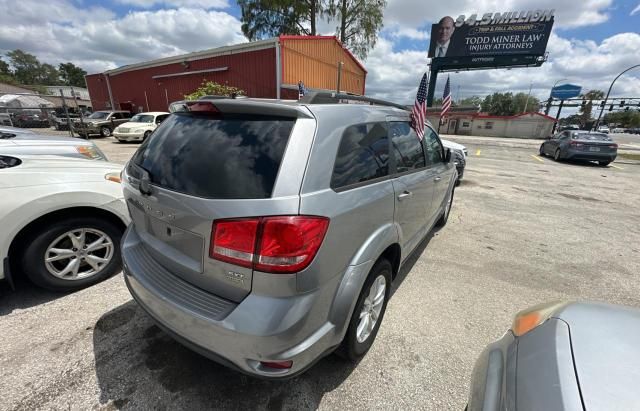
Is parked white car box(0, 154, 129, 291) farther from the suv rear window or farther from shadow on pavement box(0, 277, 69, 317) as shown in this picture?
the suv rear window

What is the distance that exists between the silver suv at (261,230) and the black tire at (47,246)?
0.99m

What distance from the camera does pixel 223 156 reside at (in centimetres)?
152

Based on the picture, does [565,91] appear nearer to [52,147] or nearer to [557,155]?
[557,155]

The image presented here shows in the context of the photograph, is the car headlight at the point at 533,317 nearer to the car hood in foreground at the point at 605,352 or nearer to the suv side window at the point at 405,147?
the car hood in foreground at the point at 605,352

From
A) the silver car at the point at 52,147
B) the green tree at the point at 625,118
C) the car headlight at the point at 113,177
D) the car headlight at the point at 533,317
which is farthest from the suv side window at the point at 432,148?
the green tree at the point at 625,118

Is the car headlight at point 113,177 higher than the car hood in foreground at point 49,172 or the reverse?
the reverse

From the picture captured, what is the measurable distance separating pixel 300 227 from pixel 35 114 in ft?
116

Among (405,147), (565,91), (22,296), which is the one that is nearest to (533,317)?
(405,147)

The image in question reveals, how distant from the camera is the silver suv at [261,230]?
4.39 feet

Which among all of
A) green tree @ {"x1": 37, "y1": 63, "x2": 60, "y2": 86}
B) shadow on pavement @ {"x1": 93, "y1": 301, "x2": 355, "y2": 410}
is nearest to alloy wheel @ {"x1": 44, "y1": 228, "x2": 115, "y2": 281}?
shadow on pavement @ {"x1": 93, "y1": 301, "x2": 355, "y2": 410}

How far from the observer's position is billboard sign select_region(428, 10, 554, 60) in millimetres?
34147

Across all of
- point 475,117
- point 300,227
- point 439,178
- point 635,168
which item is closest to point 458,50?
point 475,117

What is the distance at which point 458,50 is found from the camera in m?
37.4

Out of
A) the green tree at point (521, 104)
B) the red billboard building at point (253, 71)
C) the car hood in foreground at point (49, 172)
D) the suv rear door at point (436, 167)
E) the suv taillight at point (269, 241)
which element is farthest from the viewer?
the green tree at point (521, 104)
